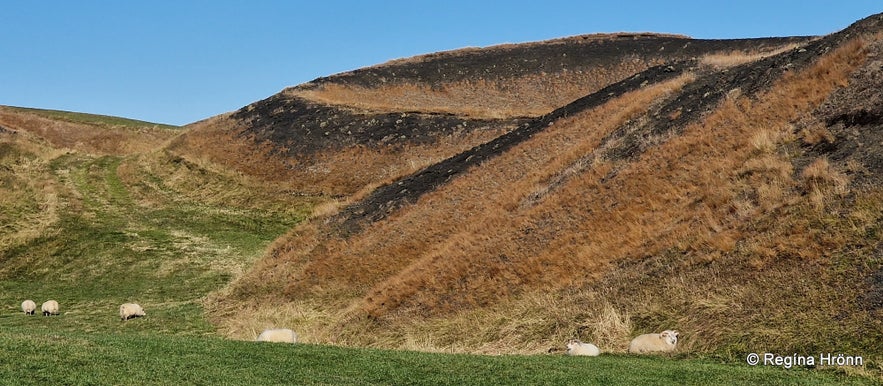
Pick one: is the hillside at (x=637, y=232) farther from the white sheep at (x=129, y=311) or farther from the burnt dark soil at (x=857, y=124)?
the white sheep at (x=129, y=311)

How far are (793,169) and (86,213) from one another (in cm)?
3806

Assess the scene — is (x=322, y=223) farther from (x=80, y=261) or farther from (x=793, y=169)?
(x=793, y=169)

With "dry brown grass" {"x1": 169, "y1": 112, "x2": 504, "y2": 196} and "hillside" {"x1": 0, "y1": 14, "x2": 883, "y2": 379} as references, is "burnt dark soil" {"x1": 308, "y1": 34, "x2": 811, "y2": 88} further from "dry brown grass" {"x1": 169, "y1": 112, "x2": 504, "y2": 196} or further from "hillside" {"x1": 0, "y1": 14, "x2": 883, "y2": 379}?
"hillside" {"x1": 0, "y1": 14, "x2": 883, "y2": 379}

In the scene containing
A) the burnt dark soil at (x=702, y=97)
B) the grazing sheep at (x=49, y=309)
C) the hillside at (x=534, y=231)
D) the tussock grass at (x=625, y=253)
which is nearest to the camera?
the tussock grass at (x=625, y=253)

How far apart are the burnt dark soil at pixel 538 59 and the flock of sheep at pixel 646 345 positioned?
57.0m

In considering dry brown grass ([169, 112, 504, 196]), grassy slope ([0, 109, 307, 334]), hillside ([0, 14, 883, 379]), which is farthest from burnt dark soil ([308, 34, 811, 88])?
grassy slope ([0, 109, 307, 334])

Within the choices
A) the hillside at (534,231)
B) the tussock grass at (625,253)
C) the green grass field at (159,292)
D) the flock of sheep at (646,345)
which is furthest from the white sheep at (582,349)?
the tussock grass at (625,253)

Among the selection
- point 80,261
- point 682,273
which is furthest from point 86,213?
point 682,273

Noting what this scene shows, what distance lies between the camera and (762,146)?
20.5 metres

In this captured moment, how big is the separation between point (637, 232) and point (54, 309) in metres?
19.6

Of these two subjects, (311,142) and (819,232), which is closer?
(819,232)

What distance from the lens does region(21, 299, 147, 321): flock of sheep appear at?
24.3 metres

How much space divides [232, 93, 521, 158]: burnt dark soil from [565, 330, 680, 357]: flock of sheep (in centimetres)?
3606

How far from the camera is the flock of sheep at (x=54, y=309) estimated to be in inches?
958
